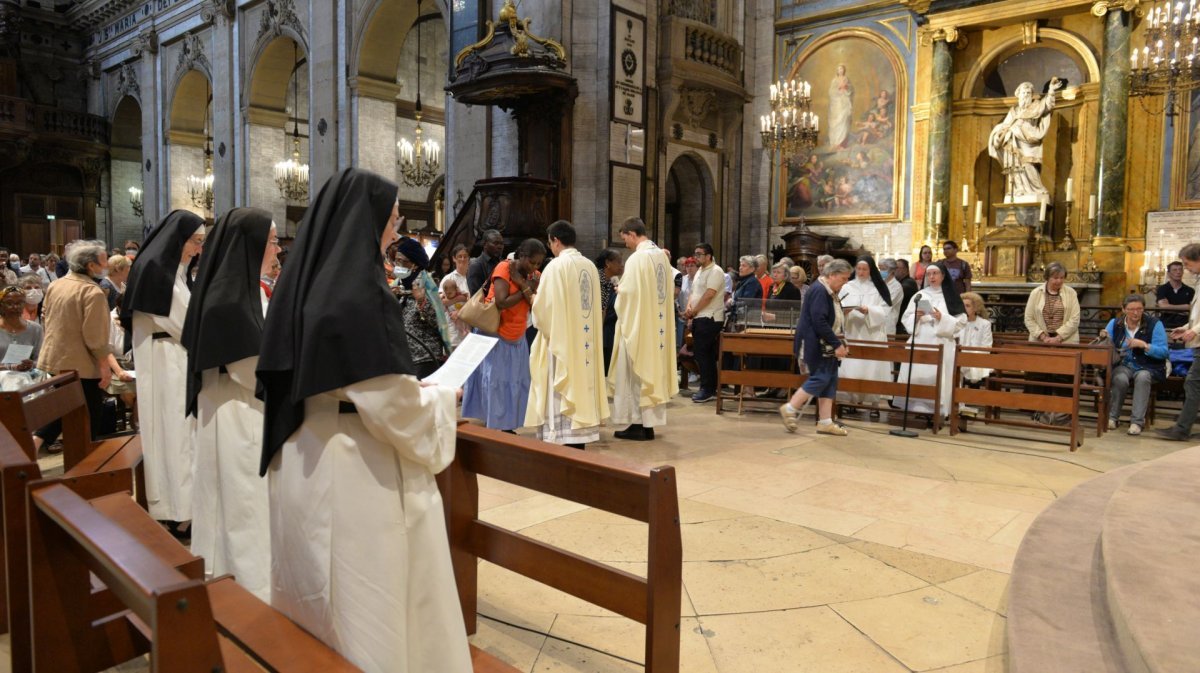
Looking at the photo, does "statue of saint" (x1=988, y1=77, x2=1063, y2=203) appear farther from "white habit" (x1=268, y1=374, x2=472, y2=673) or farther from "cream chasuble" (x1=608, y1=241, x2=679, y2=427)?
"white habit" (x1=268, y1=374, x2=472, y2=673)

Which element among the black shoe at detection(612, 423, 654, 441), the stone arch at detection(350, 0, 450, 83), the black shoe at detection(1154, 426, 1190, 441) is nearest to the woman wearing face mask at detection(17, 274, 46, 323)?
the black shoe at detection(612, 423, 654, 441)

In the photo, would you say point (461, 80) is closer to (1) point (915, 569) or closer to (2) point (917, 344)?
(2) point (917, 344)

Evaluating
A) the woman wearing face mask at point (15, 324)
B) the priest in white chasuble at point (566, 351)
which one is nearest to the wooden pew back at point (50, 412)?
the woman wearing face mask at point (15, 324)

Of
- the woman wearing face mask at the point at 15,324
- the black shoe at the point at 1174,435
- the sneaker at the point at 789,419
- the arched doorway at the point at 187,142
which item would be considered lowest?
the black shoe at the point at 1174,435

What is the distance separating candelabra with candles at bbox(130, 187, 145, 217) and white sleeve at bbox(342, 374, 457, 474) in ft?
89.5

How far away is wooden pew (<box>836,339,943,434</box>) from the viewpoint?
7414 mm

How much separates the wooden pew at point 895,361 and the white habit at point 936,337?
129mm

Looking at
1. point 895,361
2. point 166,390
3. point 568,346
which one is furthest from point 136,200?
point 895,361

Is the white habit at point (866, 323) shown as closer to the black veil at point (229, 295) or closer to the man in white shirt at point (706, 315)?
the man in white shirt at point (706, 315)

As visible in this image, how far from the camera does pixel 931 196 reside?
45.3 feet

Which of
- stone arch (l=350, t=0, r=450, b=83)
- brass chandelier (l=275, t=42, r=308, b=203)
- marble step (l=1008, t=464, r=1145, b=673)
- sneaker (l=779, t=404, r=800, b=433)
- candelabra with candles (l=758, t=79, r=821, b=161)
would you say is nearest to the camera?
marble step (l=1008, t=464, r=1145, b=673)

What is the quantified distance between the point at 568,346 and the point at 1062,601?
3897 millimetres

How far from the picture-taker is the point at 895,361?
766cm

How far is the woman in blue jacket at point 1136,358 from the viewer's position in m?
7.58
